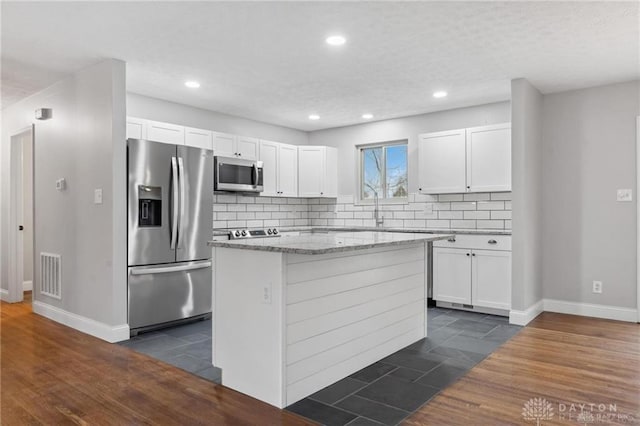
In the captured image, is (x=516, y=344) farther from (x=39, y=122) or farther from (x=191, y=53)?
(x=39, y=122)

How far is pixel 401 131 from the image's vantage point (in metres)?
6.23

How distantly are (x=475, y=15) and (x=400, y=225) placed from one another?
11.8ft

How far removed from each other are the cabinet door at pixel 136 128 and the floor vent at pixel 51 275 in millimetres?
1489

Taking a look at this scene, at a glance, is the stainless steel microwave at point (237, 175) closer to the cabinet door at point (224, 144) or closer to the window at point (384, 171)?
the cabinet door at point (224, 144)

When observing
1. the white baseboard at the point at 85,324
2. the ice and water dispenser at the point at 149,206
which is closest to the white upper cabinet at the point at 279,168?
the ice and water dispenser at the point at 149,206

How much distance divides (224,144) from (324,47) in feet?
7.87

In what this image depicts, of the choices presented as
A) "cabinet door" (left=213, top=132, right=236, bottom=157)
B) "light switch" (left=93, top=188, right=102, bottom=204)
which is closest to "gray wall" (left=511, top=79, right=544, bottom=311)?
"cabinet door" (left=213, top=132, right=236, bottom=157)

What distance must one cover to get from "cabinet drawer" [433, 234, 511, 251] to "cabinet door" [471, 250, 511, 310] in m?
0.06

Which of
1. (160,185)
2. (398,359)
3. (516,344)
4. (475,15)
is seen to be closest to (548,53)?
(475,15)

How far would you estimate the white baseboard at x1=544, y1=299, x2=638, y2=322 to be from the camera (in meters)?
4.51

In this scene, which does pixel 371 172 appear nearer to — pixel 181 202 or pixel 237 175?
pixel 237 175

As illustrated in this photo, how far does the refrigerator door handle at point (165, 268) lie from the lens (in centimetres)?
398

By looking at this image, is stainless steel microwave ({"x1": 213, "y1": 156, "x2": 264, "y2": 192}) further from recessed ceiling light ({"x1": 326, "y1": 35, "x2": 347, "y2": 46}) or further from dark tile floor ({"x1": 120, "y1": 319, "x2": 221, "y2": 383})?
recessed ceiling light ({"x1": 326, "y1": 35, "x2": 347, "y2": 46})

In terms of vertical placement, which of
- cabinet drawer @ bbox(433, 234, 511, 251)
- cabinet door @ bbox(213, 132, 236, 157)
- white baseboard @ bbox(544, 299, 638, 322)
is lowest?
white baseboard @ bbox(544, 299, 638, 322)
